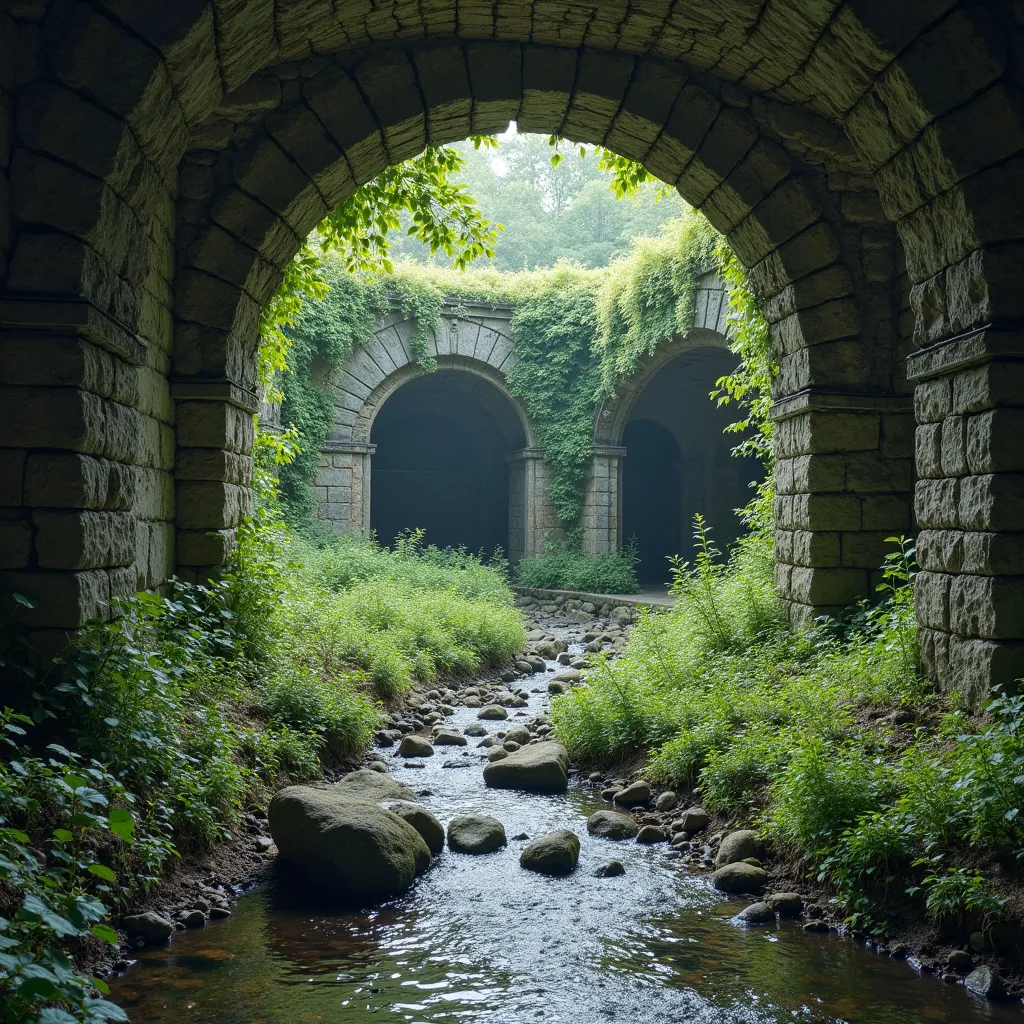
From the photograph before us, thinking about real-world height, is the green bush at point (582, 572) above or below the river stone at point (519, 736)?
above

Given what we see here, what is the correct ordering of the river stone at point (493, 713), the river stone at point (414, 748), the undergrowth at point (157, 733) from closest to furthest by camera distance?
the undergrowth at point (157, 733) < the river stone at point (414, 748) < the river stone at point (493, 713)

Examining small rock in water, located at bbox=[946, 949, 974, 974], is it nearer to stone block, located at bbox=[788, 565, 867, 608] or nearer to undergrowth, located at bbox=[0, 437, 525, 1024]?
undergrowth, located at bbox=[0, 437, 525, 1024]

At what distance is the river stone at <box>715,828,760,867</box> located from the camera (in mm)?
4168

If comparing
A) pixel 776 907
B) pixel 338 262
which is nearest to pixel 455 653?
pixel 776 907

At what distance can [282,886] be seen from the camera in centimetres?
396

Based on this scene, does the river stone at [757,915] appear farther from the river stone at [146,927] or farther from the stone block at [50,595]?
the stone block at [50,595]

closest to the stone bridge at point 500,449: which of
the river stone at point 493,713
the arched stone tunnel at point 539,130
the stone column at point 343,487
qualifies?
the stone column at point 343,487

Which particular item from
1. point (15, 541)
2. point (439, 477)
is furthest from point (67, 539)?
point (439, 477)

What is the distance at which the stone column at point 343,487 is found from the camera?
1351 cm

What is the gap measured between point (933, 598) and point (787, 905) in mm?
1683

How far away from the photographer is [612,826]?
4.66 metres

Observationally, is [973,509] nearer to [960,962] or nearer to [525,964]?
[960,962]

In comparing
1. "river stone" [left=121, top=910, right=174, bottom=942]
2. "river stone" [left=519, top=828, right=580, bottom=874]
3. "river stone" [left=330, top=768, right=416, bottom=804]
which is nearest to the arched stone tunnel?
"river stone" [left=121, top=910, right=174, bottom=942]

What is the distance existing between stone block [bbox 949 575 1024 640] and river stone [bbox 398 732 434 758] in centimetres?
335
